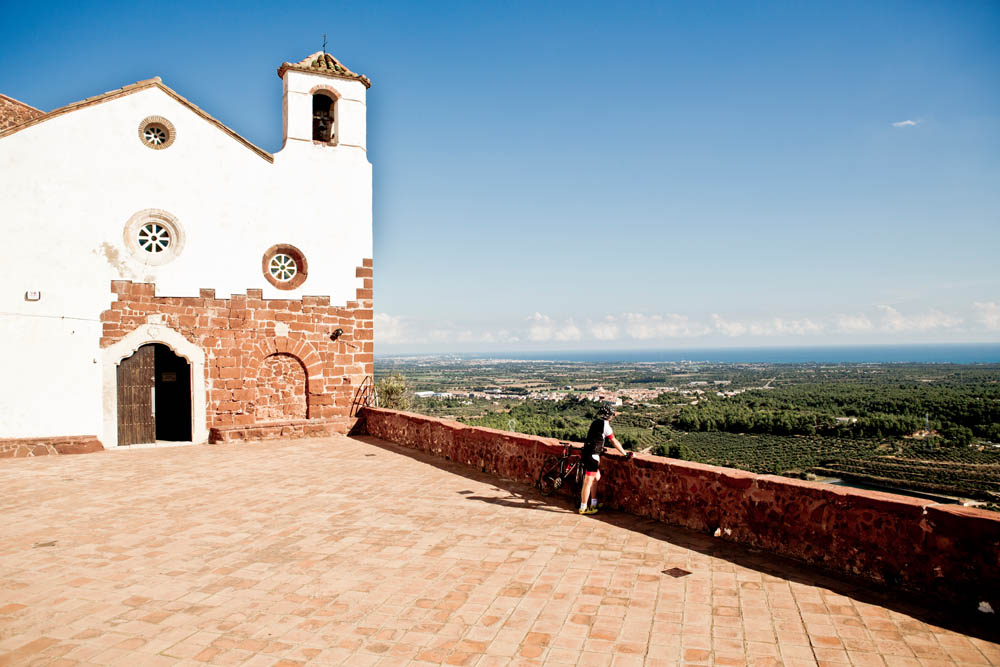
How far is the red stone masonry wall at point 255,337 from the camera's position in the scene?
1235 centimetres

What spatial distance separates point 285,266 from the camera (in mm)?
13883

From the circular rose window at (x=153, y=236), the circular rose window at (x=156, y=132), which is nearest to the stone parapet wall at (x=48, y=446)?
the circular rose window at (x=153, y=236)

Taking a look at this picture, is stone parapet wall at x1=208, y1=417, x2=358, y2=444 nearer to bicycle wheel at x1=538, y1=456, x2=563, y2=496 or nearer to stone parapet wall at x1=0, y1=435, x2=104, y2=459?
stone parapet wall at x1=0, y1=435, x2=104, y2=459

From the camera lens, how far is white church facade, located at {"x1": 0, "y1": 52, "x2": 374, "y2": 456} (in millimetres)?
11320

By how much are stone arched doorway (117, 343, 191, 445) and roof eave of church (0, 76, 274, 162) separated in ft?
15.1

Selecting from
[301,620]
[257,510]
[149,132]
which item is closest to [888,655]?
[301,620]

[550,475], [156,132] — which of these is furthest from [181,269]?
[550,475]

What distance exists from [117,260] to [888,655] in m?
13.5

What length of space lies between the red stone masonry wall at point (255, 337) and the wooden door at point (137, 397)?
60cm

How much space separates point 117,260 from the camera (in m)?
12.0

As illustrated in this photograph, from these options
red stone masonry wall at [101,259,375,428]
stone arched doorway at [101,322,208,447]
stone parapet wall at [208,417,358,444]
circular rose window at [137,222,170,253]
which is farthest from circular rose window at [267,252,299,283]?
stone parapet wall at [208,417,358,444]

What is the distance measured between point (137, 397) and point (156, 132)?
555 cm

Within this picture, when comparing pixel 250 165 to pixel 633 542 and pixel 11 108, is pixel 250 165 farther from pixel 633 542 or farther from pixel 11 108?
pixel 633 542

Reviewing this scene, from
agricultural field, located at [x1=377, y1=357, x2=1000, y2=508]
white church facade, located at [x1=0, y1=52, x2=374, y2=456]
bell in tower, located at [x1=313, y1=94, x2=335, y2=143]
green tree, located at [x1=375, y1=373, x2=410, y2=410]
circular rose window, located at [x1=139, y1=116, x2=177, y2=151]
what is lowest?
agricultural field, located at [x1=377, y1=357, x2=1000, y2=508]
